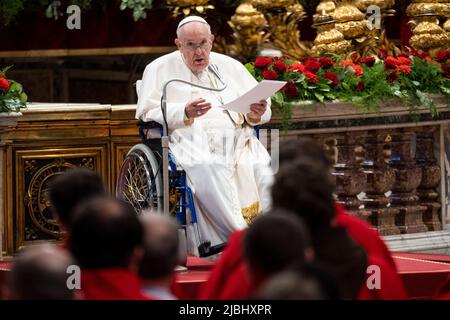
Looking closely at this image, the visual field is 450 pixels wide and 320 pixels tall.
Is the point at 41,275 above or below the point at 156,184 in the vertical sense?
below

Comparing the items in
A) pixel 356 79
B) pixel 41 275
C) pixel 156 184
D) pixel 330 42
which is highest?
pixel 330 42

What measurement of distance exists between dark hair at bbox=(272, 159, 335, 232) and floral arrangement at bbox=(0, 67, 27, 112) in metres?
4.74

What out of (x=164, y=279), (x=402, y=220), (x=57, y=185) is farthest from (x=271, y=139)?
(x=164, y=279)

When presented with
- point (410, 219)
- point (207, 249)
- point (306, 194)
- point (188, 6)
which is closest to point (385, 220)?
point (410, 219)

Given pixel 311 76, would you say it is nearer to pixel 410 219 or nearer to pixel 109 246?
pixel 410 219

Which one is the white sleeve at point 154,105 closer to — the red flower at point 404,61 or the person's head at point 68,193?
the red flower at point 404,61

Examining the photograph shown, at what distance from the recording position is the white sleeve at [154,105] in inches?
372

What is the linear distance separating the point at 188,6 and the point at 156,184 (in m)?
5.70

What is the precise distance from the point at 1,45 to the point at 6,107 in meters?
5.17

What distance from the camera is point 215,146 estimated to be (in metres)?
9.73

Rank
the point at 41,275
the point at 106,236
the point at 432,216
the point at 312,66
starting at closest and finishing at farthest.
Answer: the point at 41,275 → the point at 106,236 → the point at 312,66 → the point at 432,216

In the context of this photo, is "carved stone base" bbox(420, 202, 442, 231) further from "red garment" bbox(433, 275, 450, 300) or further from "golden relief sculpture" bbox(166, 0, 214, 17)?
"golden relief sculpture" bbox(166, 0, 214, 17)

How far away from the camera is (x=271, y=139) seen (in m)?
10.5
